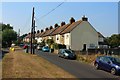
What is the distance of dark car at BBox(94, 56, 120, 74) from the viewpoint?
22.6 meters

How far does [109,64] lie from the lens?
A: 2377cm

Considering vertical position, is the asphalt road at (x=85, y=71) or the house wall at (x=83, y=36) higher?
the house wall at (x=83, y=36)

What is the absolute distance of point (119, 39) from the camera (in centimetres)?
10206

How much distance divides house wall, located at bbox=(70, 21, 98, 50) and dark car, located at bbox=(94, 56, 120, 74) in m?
39.6

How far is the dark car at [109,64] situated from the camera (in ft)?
74.3

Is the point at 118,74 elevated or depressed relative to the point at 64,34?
depressed

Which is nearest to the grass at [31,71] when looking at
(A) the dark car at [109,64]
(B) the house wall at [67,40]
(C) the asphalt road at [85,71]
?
(C) the asphalt road at [85,71]

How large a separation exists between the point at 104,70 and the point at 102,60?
96 cm

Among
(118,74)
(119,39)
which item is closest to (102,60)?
(118,74)

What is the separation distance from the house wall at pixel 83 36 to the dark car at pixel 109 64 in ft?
130

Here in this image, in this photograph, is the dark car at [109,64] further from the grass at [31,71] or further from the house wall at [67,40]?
the house wall at [67,40]

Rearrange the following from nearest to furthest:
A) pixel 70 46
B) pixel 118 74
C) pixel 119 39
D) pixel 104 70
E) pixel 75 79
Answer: pixel 75 79, pixel 118 74, pixel 104 70, pixel 70 46, pixel 119 39

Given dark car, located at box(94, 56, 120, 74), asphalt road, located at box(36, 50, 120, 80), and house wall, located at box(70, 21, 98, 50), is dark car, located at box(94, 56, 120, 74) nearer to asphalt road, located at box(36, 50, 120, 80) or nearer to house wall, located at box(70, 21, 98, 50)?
asphalt road, located at box(36, 50, 120, 80)

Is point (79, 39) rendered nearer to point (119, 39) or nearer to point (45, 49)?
point (45, 49)
